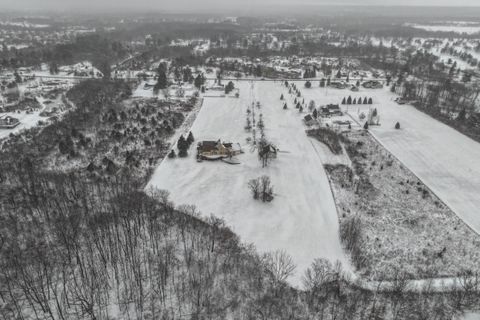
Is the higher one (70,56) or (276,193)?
(70,56)

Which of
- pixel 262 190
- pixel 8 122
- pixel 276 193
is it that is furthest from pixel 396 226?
pixel 8 122

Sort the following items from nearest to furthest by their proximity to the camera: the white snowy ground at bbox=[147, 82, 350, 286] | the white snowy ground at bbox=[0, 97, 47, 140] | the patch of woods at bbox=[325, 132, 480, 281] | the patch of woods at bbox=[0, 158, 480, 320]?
the patch of woods at bbox=[0, 158, 480, 320], the patch of woods at bbox=[325, 132, 480, 281], the white snowy ground at bbox=[147, 82, 350, 286], the white snowy ground at bbox=[0, 97, 47, 140]

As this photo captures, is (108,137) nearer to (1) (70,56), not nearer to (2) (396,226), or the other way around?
(2) (396,226)

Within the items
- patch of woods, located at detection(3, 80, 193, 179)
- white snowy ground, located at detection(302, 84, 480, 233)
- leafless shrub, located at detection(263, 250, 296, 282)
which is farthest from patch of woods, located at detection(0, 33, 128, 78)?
leafless shrub, located at detection(263, 250, 296, 282)

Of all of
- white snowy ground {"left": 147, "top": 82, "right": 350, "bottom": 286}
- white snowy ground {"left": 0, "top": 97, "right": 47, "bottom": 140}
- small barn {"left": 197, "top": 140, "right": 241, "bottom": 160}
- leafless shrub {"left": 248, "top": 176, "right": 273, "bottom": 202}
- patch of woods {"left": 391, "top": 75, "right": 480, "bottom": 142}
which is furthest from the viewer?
patch of woods {"left": 391, "top": 75, "right": 480, "bottom": 142}

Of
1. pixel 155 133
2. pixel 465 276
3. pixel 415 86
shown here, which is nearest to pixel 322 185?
pixel 465 276

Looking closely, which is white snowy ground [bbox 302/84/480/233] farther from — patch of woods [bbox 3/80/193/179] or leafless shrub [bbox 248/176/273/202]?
patch of woods [bbox 3/80/193/179]

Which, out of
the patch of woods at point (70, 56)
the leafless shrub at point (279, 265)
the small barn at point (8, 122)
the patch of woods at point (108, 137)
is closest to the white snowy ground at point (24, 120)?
the small barn at point (8, 122)
